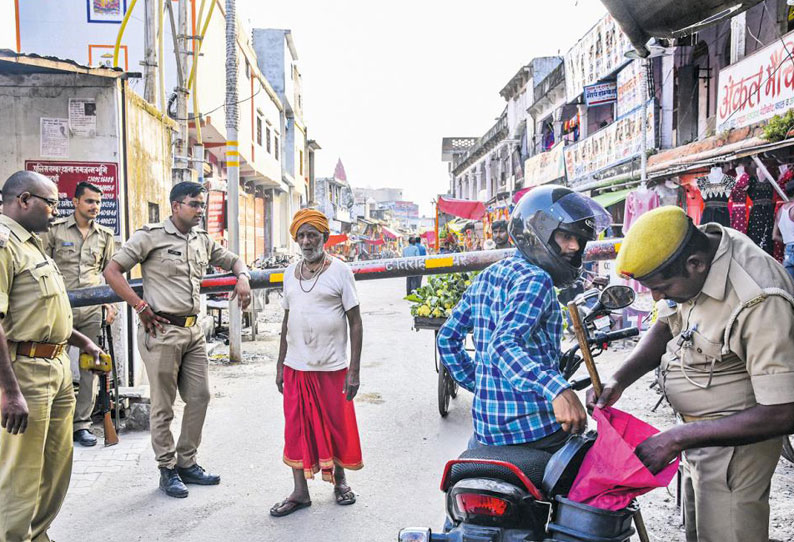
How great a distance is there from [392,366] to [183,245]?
497 centimetres

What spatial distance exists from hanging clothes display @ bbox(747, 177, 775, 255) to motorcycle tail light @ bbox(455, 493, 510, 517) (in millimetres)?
7887

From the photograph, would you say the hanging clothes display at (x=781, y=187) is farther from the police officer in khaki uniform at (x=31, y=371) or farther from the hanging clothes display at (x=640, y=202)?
the police officer in khaki uniform at (x=31, y=371)

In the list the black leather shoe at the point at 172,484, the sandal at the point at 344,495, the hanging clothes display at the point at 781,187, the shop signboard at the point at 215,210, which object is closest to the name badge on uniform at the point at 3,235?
the black leather shoe at the point at 172,484

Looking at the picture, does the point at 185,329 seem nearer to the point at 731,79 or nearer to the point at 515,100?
the point at 731,79

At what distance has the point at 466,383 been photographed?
2791 millimetres

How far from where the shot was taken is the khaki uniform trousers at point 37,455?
127 inches

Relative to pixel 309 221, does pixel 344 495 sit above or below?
below

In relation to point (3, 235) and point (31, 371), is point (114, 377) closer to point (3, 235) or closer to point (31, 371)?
point (31, 371)

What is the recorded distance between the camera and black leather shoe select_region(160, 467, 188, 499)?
4.59m

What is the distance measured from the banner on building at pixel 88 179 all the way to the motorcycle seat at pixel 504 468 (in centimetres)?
578

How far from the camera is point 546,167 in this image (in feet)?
72.9

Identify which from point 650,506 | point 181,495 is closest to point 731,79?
point 650,506

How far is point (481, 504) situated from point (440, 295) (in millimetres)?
A: 5034

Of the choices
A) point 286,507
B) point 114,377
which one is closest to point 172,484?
point 286,507
